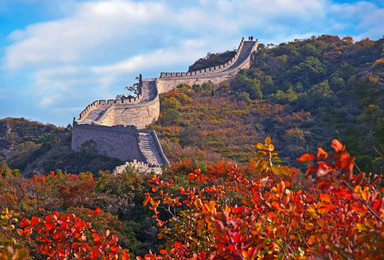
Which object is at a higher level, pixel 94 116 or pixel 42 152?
pixel 94 116

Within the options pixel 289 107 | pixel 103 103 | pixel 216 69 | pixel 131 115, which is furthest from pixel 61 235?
pixel 216 69

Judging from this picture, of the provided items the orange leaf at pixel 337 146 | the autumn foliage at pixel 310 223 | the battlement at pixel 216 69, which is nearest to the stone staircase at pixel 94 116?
the battlement at pixel 216 69

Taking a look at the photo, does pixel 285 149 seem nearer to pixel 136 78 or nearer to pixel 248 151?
A: pixel 248 151

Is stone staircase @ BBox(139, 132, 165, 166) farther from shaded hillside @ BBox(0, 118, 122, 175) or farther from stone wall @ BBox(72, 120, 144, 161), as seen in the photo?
shaded hillside @ BBox(0, 118, 122, 175)

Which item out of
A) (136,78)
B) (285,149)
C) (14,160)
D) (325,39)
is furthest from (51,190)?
(325,39)

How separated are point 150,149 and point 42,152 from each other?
1151 cm

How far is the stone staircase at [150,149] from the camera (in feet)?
90.9

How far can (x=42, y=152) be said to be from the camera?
36469 millimetres

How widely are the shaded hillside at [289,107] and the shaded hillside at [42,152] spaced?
555 cm

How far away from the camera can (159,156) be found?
29.2 metres

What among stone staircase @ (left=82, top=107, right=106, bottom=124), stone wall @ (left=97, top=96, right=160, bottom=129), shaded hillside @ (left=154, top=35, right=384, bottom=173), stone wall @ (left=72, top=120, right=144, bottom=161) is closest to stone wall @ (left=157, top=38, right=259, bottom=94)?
shaded hillside @ (left=154, top=35, right=384, bottom=173)

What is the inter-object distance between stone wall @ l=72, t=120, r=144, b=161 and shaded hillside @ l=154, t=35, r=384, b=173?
274cm

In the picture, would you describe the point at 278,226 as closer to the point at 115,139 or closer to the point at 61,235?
the point at 61,235

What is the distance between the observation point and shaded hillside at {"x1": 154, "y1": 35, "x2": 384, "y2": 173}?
3566 cm
